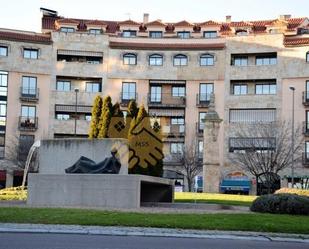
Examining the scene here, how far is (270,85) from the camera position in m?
72.4

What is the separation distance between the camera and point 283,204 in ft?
74.6

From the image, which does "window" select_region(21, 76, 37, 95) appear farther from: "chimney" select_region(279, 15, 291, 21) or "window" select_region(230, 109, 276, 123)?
"chimney" select_region(279, 15, 291, 21)

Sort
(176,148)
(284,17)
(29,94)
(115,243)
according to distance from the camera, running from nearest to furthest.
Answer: (115,243)
(29,94)
(176,148)
(284,17)

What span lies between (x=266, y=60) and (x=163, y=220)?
186 feet

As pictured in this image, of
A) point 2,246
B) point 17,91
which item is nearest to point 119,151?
point 2,246

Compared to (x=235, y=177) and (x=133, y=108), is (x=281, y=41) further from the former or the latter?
(x=133, y=108)

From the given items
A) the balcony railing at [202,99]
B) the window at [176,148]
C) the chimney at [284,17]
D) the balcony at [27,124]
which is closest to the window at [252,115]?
the balcony railing at [202,99]

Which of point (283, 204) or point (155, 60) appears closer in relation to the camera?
point (283, 204)

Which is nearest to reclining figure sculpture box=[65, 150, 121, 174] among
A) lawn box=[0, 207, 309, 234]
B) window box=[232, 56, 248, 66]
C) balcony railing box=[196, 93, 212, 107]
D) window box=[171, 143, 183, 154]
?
lawn box=[0, 207, 309, 234]

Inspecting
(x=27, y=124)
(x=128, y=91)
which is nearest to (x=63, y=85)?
(x=27, y=124)

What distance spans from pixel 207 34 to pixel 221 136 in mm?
14201

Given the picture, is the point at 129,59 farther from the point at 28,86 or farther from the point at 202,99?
the point at 28,86

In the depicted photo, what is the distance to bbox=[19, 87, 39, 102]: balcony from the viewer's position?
236ft

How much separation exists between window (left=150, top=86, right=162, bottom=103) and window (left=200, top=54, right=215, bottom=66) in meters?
5.78
